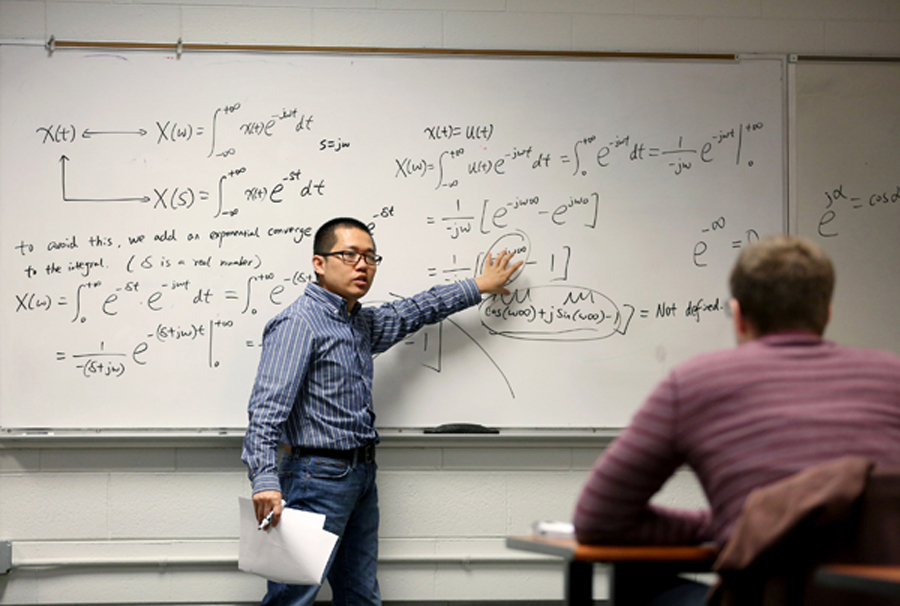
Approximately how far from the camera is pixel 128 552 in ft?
9.12

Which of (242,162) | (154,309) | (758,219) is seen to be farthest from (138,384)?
(758,219)

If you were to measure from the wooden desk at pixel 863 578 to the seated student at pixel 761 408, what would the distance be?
0.51ft

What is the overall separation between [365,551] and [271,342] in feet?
2.53

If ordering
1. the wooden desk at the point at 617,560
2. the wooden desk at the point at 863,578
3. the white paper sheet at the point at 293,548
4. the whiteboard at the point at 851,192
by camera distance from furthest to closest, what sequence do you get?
the whiteboard at the point at 851,192 → the white paper sheet at the point at 293,548 → the wooden desk at the point at 617,560 → the wooden desk at the point at 863,578

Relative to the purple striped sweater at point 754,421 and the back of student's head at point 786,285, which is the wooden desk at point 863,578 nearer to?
the purple striped sweater at point 754,421

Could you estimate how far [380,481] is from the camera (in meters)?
2.83

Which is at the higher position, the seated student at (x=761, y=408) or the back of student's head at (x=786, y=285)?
Result: the back of student's head at (x=786, y=285)

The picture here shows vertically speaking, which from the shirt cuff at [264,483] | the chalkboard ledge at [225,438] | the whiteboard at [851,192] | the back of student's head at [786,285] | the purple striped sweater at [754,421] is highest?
the whiteboard at [851,192]

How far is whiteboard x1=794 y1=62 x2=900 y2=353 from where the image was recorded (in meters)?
2.98

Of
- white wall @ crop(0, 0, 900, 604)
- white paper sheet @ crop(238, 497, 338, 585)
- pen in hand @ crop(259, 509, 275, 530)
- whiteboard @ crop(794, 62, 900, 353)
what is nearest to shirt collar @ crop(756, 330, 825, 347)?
white paper sheet @ crop(238, 497, 338, 585)

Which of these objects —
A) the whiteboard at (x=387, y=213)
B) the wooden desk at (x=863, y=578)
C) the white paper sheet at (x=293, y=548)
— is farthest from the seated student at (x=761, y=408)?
the whiteboard at (x=387, y=213)

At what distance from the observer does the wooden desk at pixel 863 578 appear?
0.98 m

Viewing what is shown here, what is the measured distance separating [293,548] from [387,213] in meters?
1.23

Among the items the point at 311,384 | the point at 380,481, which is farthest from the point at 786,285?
the point at 380,481
